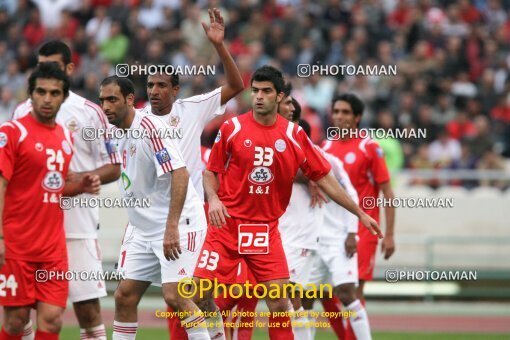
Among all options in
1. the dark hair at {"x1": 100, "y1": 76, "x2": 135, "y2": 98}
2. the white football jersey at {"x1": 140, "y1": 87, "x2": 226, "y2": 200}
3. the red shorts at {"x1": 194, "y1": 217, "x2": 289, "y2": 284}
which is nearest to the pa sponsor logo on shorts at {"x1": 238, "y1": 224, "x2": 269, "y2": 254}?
the red shorts at {"x1": 194, "y1": 217, "x2": 289, "y2": 284}

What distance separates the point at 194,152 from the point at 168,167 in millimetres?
1261

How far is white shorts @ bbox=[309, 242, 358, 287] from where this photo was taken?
12266 mm

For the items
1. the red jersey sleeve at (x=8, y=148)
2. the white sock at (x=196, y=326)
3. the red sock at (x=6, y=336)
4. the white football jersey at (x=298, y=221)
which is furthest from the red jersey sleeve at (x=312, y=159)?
the red sock at (x=6, y=336)

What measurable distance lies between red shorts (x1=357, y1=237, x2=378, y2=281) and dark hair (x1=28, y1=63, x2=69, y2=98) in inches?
174

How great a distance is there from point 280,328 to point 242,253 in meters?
0.75

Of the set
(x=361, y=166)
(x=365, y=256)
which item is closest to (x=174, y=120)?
(x=361, y=166)

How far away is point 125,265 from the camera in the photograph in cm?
1016

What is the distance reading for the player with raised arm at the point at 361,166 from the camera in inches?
492

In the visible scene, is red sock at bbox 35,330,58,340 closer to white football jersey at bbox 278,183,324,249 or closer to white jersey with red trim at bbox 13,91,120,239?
white jersey with red trim at bbox 13,91,120,239

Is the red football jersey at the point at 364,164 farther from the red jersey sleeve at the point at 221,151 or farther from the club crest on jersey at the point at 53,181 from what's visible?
the club crest on jersey at the point at 53,181

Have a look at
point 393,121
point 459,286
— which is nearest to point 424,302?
point 459,286

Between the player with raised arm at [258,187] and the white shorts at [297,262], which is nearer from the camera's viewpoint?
the player with raised arm at [258,187]

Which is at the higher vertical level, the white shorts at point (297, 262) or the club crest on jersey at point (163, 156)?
the club crest on jersey at point (163, 156)

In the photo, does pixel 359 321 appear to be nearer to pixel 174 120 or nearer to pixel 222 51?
pixel 174 120
